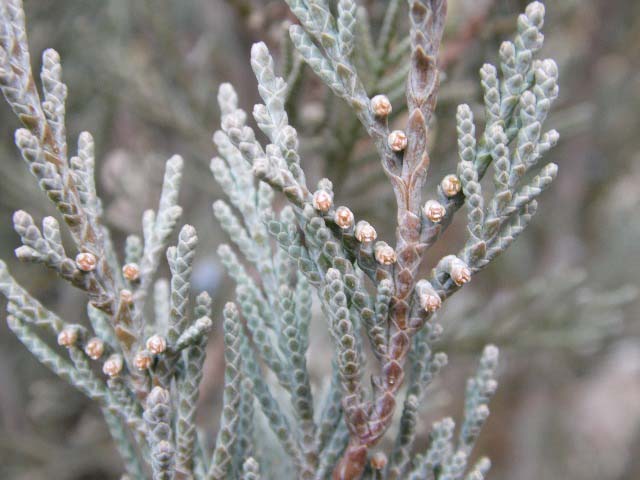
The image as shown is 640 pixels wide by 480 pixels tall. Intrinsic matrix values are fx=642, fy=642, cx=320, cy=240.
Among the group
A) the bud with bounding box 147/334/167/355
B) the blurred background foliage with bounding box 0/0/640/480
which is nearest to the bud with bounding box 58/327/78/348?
the bud with bounding box 147/334/167/355

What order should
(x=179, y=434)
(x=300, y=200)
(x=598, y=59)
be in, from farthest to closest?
(x=598, y=59) → (x=179, y=434) → (x=300, y=200)

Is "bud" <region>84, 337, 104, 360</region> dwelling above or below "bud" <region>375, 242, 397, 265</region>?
below

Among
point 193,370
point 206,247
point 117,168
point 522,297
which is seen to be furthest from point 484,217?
point 206,247

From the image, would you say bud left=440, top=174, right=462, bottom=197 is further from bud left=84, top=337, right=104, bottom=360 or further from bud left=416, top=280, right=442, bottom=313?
bud left=84, top=337, right=104, bottom=360

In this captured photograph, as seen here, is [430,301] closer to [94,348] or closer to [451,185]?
[451,185]

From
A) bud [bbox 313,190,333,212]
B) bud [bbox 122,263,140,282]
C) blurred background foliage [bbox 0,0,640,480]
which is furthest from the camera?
blurred background foliage [bbox 0,0,640,480]

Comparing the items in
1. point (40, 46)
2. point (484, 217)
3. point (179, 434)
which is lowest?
point (179, 434)

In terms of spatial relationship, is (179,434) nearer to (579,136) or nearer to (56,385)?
(56,385)
